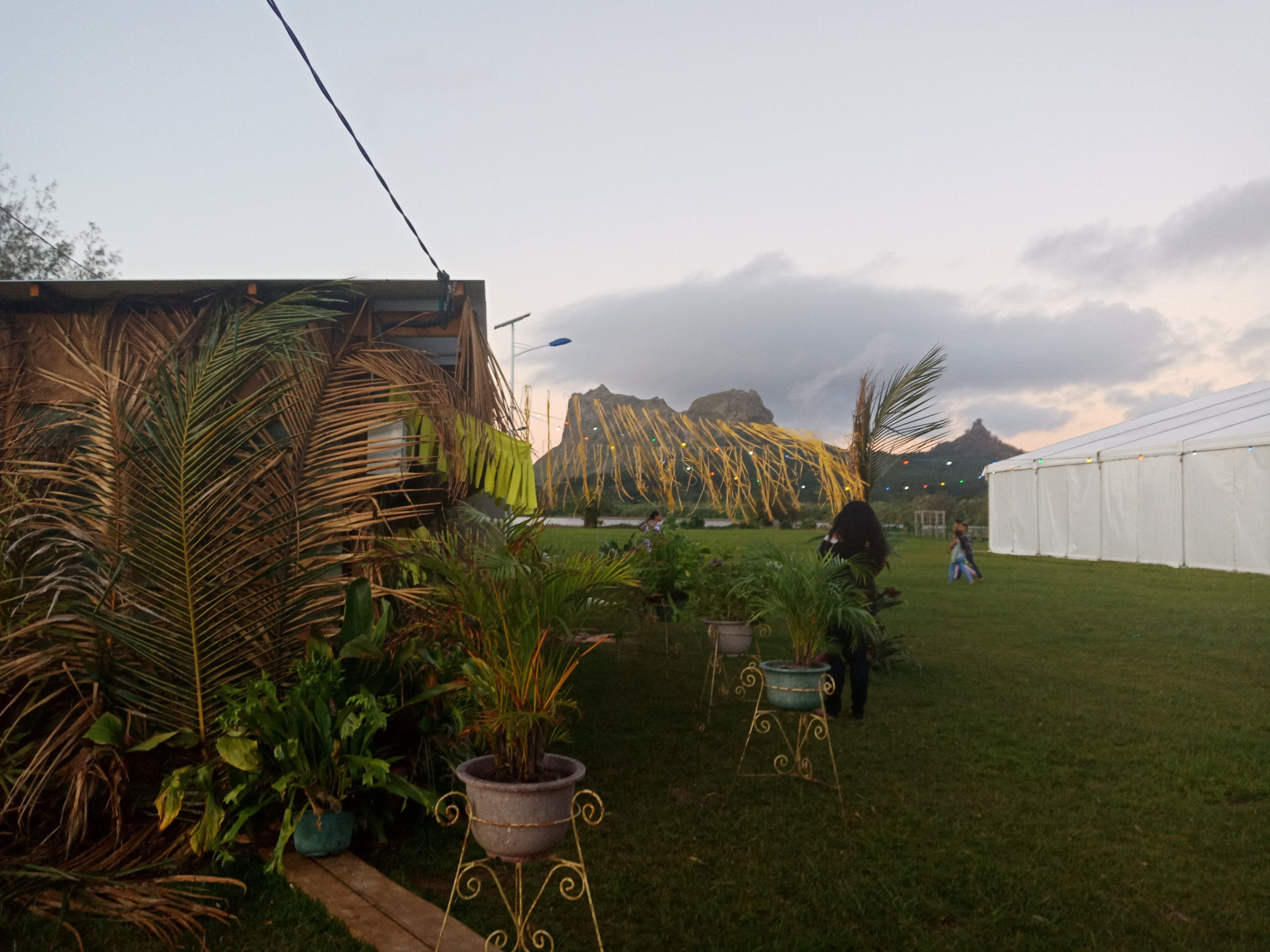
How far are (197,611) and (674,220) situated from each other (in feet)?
22.3

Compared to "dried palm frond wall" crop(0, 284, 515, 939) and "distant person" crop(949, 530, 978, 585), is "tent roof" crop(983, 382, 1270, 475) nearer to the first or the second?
"distant person" crop(949, 530, 978, 585)

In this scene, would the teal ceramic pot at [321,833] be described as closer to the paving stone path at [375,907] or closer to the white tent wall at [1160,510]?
the paving stone path at [375,907]

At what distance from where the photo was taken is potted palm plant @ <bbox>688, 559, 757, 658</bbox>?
7.07 meters

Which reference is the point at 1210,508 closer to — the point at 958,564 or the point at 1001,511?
the point at 958,564

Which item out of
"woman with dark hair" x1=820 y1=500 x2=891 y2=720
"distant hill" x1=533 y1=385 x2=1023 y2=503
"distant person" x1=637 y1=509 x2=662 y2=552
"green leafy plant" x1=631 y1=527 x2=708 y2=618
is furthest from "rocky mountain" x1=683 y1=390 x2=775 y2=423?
"woman with dark hair" x1=820 y1=500 x2=891 y2=720

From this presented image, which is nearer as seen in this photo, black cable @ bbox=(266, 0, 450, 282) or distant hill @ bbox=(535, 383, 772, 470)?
black cable @ bbox=(266, 0, 450, 282)

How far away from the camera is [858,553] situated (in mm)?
6598

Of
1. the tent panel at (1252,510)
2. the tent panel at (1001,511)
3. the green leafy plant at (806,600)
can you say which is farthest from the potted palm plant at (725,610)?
the tent panel at (1001,511)

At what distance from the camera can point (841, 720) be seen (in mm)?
6445

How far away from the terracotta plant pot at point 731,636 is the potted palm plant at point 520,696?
369 centimetres

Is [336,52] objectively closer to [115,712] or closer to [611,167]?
[611,167]

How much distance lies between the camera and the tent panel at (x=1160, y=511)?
19141 millimetres

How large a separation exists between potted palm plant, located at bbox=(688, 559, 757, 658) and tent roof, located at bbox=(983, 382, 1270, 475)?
46.5ft

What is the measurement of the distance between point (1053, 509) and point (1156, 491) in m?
3.81
